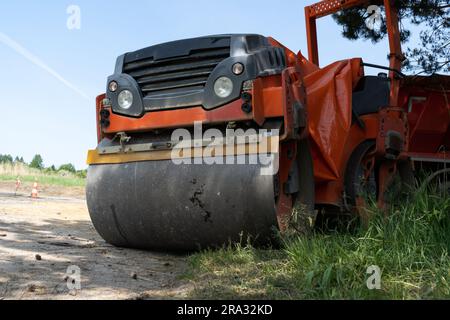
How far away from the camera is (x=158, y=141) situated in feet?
14.4

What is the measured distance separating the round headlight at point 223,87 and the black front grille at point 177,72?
0.56 ft

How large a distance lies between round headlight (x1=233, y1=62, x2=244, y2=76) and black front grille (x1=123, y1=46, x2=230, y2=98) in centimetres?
21

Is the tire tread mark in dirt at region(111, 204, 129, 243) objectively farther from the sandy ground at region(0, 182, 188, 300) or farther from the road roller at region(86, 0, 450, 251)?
the sandy ground at region(0, 182, 188, 300)

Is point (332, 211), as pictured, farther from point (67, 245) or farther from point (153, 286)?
point (67, 245)

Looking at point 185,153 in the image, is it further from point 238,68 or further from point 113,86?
point 113,86

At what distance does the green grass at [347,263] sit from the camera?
290 cm

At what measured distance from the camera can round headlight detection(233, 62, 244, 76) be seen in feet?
13.4

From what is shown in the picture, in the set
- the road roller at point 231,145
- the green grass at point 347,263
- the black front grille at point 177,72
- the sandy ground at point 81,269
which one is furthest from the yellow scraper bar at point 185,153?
the sandy ground at point 81,269

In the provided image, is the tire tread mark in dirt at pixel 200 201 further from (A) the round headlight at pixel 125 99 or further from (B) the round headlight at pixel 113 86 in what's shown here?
(B) the round headlight at pixel 113 86

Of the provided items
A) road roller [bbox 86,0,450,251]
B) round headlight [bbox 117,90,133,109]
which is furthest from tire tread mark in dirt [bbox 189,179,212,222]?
round headlight [bbox 117,90,133,109]
